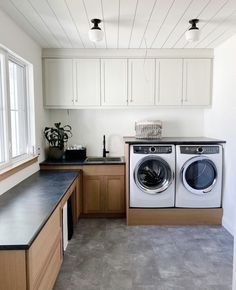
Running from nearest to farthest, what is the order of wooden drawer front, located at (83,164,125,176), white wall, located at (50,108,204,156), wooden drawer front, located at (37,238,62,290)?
1. wooden drawer front, located at (37,238,62,290)
2. wooden drawer front, located at (83,164,125,176)
3. white wall, located at (50,108,204,156)

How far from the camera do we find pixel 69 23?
2797mm

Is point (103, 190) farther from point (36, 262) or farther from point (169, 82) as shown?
point (36, 262)

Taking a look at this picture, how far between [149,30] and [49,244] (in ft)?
8.06

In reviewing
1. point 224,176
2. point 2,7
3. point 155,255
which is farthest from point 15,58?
point 224,176

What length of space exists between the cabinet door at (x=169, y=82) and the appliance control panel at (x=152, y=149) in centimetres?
79

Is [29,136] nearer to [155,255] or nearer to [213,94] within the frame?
[155,255]

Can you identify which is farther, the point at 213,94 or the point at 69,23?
the point at 213,94

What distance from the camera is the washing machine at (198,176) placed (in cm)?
350

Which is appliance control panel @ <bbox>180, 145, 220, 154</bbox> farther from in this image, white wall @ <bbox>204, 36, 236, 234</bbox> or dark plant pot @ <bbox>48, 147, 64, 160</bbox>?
dark plant pot @ <bbox>48, 147, 64, 160</bbox>

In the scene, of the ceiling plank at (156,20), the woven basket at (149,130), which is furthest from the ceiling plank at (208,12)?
the woven basket at (149,130)

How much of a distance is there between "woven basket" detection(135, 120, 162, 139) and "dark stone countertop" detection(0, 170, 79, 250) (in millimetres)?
1167

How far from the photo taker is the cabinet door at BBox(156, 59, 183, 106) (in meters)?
3.88

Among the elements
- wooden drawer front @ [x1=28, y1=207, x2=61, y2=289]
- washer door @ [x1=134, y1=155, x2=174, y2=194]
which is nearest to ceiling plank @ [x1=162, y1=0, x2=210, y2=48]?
washer door @ [x1=134, y1=155, x2=174, y2=194]

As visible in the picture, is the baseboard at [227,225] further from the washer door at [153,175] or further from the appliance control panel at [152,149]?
the appliance control panel at [152,149]
